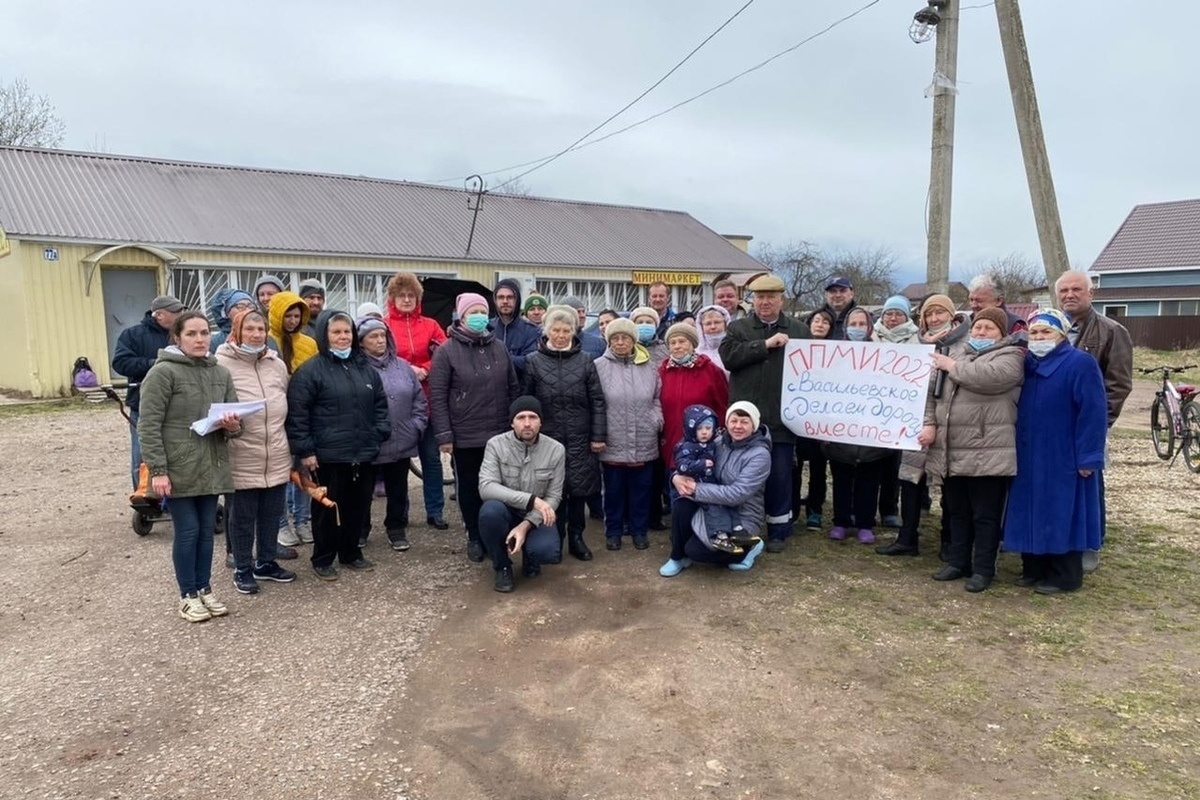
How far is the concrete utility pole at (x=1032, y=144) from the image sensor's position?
691 centimetres

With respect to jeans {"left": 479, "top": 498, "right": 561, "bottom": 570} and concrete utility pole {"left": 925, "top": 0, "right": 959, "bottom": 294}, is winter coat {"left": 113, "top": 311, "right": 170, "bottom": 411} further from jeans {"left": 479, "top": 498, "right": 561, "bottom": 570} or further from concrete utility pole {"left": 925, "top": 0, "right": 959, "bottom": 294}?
concrete utility pole {"left": 925, "top": 0, "right": 959, "bottom": 294}

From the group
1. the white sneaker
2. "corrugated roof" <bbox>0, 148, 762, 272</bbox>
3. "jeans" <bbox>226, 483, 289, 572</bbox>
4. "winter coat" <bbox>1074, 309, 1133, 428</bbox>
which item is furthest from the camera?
"corrugated roof" <bbox>0, 148, 762, 272</bbox>

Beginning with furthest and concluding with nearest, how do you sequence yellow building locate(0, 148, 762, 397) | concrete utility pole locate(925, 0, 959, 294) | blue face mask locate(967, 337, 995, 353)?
yellow building locate(0, 148, 762, 397), concrete utility pole locate(925, 0, 959, 294), blue face mask locate(967, 337, 995, 353)

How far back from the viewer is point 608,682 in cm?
372

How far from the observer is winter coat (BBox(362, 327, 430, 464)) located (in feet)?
18.2

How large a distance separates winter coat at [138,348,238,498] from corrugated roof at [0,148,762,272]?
14322 mm

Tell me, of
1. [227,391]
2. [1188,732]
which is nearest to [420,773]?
[227,391]

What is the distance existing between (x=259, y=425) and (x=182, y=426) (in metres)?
0.48

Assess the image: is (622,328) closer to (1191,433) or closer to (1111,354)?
(1111,354)

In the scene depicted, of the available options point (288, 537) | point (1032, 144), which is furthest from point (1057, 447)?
point (288, 537)

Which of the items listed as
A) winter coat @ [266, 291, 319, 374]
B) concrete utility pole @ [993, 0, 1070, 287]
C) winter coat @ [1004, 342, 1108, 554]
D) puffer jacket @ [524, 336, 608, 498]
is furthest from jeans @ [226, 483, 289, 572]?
concrete utility pole @ [993, 0, 1070, 287]

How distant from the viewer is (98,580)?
521 cm

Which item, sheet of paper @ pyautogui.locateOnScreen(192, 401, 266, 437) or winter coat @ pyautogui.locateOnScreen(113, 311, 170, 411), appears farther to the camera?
winter coat @ pyautogui.locateOnScreen(113, 311, 170, 411)

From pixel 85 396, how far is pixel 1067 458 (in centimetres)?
1734
